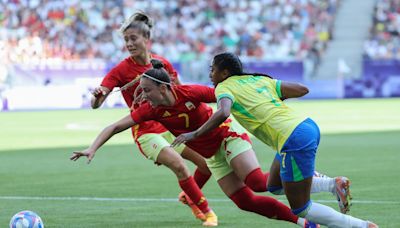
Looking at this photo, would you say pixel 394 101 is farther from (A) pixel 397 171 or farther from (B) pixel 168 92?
(B) pixel 168 92

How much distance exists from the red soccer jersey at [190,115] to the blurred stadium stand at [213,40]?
83.0 feet

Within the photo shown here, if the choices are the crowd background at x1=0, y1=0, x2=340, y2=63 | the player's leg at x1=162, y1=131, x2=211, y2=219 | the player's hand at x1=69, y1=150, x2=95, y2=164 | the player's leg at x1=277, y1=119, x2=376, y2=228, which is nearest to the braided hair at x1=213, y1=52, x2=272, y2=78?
the player's leg at x1=277, y1=119, x2=376, y2=228

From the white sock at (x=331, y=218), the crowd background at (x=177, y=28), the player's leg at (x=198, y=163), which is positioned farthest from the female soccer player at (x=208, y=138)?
the crowd background at (x=177, y=28)

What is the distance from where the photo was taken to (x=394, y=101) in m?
38.8

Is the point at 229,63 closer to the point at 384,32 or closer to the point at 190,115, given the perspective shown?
the point at 190,115

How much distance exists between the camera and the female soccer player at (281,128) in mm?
8266

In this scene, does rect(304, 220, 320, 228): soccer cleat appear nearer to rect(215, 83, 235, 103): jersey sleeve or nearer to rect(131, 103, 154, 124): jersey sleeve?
rect(215, 83, 235, 103): jersey sleeve

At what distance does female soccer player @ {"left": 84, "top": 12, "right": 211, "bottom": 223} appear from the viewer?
35.3 ft

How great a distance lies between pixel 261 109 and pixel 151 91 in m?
1.32

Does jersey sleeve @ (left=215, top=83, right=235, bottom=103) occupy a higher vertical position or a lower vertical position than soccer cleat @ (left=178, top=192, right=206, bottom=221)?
higher

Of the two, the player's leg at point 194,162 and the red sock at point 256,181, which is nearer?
the red sock at point 256,181

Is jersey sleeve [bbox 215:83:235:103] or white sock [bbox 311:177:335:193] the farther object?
white sock [bbox 311:177:335:193]

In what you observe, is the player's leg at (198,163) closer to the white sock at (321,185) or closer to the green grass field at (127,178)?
the green grass field at (127,178)

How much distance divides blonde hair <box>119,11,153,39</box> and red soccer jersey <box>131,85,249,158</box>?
1.37 metres
